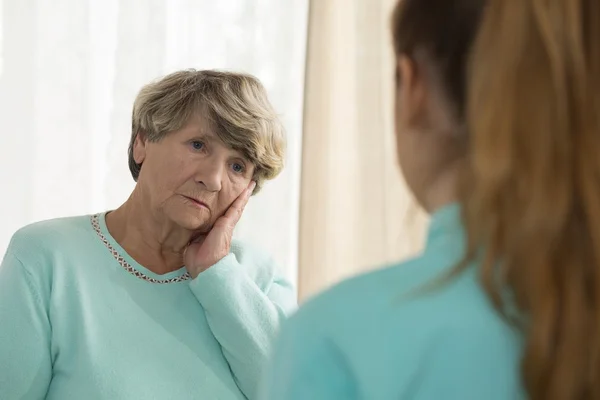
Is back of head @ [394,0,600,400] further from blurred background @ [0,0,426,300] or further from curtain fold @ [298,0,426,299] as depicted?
blurred background @ [0,0,426,300]

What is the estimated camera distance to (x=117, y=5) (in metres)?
2.64

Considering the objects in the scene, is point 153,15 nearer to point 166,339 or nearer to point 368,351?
point 166,339

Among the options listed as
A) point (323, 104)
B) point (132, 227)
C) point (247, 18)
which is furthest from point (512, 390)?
point (247, 18)

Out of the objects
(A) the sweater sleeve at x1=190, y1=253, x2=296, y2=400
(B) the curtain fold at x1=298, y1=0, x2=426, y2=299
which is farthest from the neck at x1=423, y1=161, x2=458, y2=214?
(B) the curtain fold at x1=298, y1=0, x2=426, y2=299

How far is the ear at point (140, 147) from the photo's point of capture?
5.95ft

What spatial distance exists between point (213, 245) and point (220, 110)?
28 cm

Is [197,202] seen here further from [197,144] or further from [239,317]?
[239,317]

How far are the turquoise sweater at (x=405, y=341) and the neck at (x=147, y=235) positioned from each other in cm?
113

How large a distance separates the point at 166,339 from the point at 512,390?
1.13 metres

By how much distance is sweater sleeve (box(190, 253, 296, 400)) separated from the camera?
1.67m

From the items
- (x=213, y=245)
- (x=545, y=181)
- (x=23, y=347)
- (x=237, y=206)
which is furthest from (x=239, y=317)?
(x=545, y=181)

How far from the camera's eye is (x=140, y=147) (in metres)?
1.82

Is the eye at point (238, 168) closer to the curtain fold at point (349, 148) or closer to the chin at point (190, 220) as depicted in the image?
the chin at point (190, 220)

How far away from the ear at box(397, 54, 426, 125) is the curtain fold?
161 centimetres
